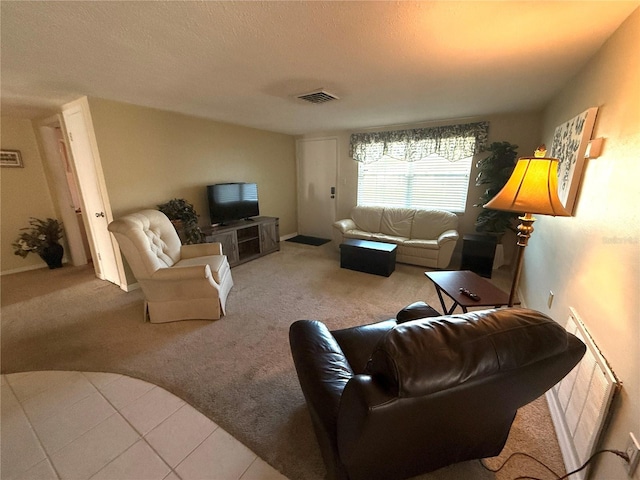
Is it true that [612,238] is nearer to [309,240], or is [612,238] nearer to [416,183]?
[416,183]

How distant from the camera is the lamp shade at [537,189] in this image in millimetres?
1418

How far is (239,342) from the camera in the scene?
222 centimetres

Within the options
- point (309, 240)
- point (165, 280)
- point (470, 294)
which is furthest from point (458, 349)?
point (309, 240)

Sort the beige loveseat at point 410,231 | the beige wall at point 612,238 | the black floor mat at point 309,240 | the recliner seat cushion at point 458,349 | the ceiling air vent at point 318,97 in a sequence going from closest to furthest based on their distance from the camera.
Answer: the recliner seat cushion at point 458,349, the beige wall at point 612,238, the ceiling air vent at point 318,97, the beige loveseat at point 410,231, the black floor mat at point 309,240

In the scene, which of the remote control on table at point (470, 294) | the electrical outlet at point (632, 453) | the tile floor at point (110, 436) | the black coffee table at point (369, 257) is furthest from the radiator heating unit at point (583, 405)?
the black coffee table at point (369, 257)

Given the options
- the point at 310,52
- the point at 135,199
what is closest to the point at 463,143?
the point at 310,52

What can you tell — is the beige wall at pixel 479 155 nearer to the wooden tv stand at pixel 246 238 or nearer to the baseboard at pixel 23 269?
the wooden tv stand at pixel 246 238

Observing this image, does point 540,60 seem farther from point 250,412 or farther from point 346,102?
point 250,412

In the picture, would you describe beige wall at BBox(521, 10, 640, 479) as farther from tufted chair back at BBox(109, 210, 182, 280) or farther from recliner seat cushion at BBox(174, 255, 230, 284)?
tufted chair back at BBox(109, 210, 182, 280)

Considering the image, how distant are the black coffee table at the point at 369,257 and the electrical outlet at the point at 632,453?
2621mm

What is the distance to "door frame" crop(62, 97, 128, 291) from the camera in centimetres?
279

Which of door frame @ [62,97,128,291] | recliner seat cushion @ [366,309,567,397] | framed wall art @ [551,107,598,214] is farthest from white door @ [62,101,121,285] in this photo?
framed wall art @ [551,107,598,214]

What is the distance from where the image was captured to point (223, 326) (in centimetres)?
245

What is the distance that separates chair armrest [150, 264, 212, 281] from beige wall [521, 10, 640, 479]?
266 centimetres
